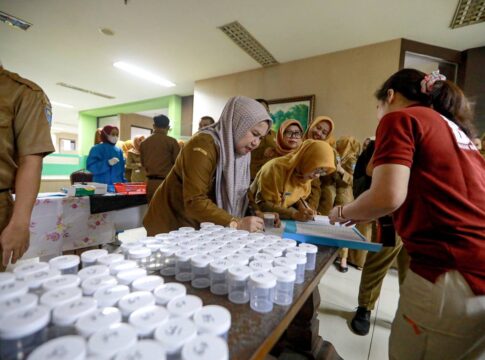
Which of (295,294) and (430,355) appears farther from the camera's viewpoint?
(430,355)

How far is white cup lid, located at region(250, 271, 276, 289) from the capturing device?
1.59ft

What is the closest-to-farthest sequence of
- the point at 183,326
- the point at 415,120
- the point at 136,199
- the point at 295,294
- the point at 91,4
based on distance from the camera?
the point at 183,326 < the point at 295,294 < the point at 415,120 < the point at 136,199 < the point at 91,4

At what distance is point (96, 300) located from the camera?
1.32 ft

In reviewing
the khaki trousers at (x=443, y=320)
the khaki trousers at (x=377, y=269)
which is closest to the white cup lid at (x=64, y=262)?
the khaki trousers at (x=443, y=320)

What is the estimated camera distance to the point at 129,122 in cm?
797

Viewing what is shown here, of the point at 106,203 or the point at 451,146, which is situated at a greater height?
the point at 451,146

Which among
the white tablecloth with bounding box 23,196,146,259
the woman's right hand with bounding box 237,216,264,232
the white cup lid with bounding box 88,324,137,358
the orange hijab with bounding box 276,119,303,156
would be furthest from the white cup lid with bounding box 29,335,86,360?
the orange hijab with bounding box 276,119,303,156

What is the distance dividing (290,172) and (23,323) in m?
1.46

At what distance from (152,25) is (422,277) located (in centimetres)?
356

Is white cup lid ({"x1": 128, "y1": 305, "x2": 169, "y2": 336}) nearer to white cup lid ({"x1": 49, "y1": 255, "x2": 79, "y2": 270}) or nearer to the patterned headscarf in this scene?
white cup lid ({"x1": 49, "y1": 255, "x2": 79, "y2": 270})

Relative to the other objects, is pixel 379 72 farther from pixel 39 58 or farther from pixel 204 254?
pixel 39 58

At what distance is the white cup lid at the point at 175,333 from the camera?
1.06ft

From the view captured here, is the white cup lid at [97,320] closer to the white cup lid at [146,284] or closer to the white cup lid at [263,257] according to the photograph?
the white cup lid at [146,284]

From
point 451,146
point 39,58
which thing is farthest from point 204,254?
point 39,58
